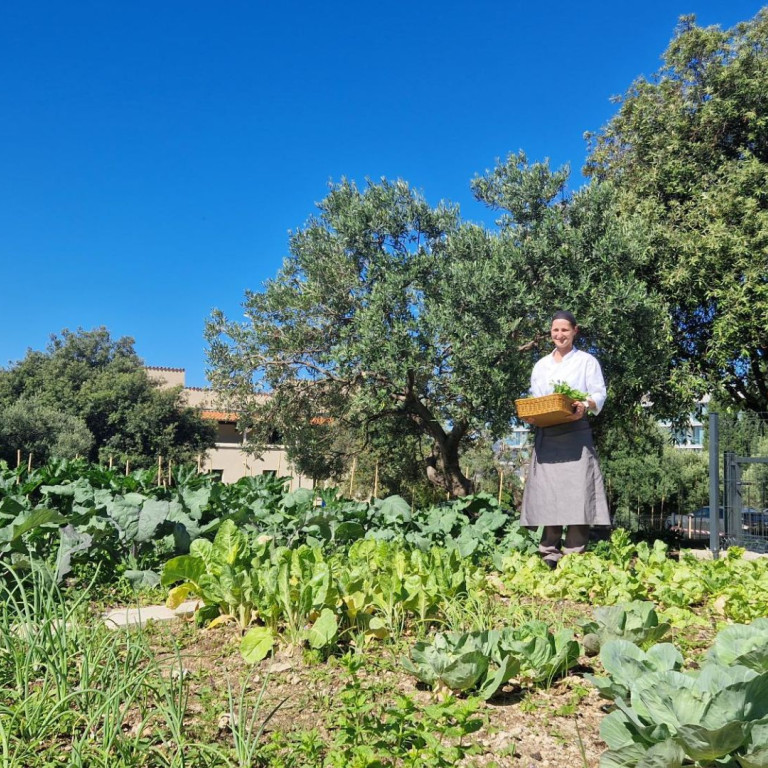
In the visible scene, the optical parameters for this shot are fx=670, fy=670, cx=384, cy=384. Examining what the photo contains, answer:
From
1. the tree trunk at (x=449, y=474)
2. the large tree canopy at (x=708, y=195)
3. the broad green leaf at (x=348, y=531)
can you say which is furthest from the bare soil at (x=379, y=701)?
the large tree canopy at (x=708, y=195)

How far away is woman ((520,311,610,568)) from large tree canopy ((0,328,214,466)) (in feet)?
79.8

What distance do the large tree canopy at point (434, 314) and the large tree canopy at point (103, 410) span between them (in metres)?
19.0

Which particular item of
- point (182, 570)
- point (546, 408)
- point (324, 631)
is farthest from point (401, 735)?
point (546, 408)

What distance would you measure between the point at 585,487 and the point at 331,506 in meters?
1.88

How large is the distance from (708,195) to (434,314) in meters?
5.22

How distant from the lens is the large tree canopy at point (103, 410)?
27000 mm

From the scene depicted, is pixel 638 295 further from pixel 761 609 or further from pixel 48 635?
pixel 48 635

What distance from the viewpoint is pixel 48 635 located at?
2002mm

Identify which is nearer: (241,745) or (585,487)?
(241,745)

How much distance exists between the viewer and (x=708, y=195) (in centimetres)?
1020

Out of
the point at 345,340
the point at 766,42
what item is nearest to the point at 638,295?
the point at 345,340

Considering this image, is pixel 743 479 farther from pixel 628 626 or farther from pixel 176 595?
pixel 176 595

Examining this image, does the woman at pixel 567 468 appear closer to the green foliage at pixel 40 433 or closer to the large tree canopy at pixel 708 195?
the large tree canopy at pixel 708 195

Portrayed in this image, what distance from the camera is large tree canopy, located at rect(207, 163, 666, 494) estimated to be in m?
8.05
